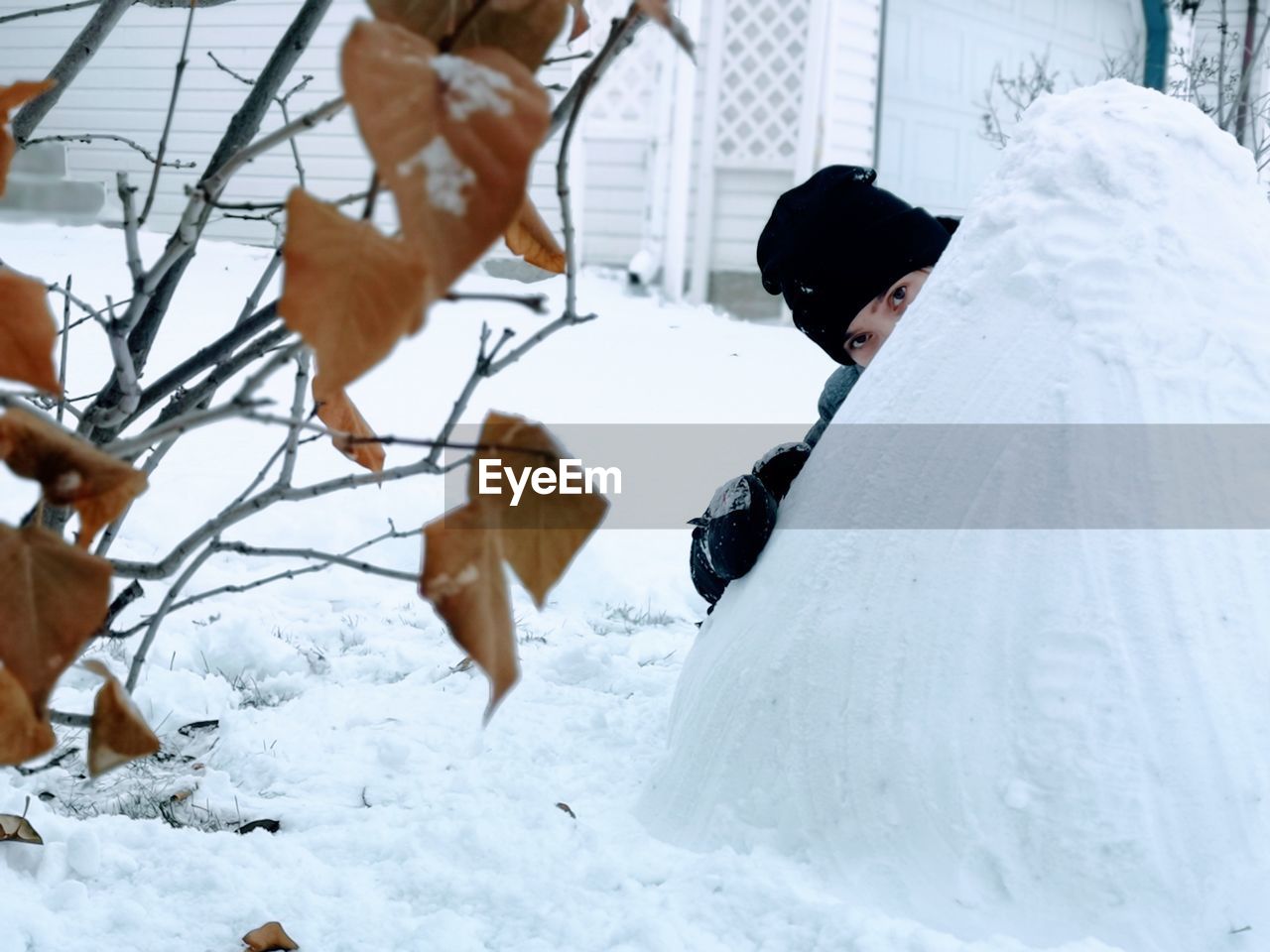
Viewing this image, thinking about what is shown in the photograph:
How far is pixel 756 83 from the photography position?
845 cm

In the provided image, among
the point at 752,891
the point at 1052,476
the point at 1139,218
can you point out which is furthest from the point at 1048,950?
the point at 1139,218

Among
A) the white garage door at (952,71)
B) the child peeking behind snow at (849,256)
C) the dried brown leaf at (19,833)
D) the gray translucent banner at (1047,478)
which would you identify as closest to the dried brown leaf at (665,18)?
the gray translucent banner at (1047,478)

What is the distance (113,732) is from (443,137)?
461 mm

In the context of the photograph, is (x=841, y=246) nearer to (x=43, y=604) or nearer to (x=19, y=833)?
(x=19, y=833)

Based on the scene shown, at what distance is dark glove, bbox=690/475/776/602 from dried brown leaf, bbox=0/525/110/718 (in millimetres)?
1253

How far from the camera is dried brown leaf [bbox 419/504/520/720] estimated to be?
1.78ft

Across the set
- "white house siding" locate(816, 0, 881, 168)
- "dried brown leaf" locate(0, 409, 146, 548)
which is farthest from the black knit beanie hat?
"white house siding" locate(816, 0, 881, 168)

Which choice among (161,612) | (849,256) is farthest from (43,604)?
(849,256)

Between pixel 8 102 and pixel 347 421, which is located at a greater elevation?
pixel 8 102

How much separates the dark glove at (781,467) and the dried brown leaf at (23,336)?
1438 millimetres

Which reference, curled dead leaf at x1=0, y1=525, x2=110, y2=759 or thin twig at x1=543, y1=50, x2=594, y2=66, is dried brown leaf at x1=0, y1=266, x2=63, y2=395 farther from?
thin twig at x1=543, y1=50, x2=594, y2=66

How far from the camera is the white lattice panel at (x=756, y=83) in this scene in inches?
327

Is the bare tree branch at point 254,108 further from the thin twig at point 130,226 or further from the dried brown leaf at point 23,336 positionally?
the dried brown leaf at point 23,336

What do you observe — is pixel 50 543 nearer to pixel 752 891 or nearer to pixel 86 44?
pixel 86 44
